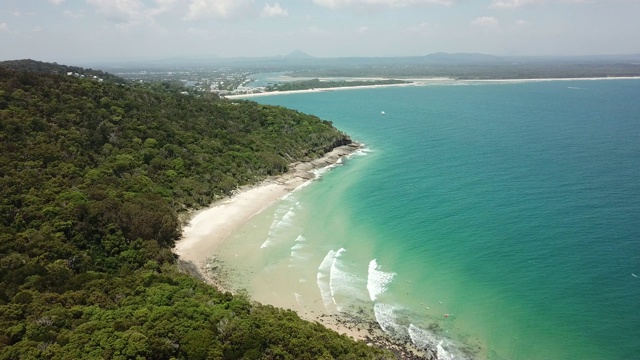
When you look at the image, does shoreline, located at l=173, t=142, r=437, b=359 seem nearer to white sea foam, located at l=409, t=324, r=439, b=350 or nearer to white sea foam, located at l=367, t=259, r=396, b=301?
white sea foam, located at l=409, t=324, r=439, b=350

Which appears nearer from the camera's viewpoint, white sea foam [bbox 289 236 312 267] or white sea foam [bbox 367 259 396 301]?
white sea foam [bbox 367 259 396 301]

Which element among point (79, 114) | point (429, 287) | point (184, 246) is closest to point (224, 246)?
point (184, 246)

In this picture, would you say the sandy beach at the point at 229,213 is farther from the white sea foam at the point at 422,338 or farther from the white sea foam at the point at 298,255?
the white sea foam at the point at 422,338

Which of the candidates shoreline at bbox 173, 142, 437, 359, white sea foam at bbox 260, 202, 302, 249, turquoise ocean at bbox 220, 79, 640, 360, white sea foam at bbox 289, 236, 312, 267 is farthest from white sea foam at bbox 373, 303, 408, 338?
white sea foam at bbox 260, 202, 302, 249

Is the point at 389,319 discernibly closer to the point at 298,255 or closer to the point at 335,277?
the point at 335,277

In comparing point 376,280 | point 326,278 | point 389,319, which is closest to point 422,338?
point 389,319

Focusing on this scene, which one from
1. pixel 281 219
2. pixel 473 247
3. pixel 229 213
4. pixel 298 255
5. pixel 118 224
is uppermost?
pixel 118 224

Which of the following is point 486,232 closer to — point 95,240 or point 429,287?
point 429,287
